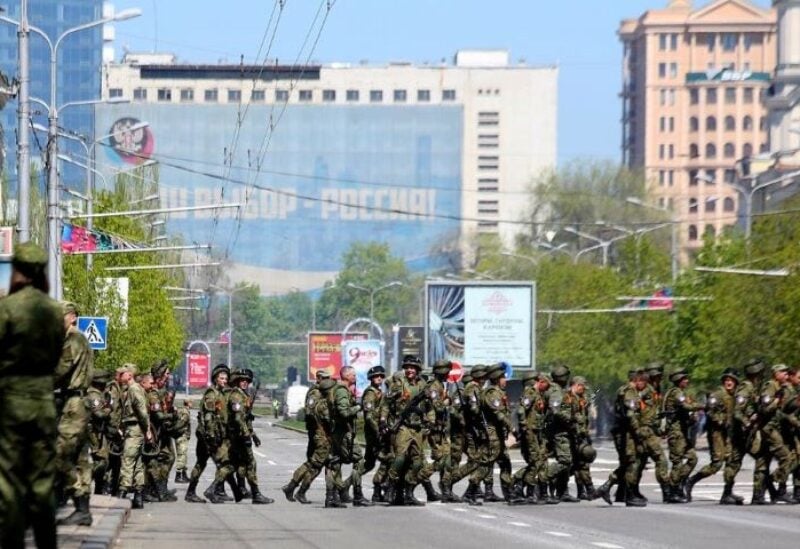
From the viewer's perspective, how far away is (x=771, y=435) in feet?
94.0

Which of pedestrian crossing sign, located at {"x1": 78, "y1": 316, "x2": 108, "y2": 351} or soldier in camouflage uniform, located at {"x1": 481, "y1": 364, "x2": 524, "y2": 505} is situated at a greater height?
pedestrian crossing sign, located at {"x1": 78, "y1": 316, "x2": 108, "y2": 351}

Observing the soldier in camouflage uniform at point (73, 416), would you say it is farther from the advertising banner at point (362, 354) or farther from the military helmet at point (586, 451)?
the advertising banner at point (362, 354)

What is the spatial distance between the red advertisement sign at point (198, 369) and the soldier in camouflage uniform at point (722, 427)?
9905 centimetres

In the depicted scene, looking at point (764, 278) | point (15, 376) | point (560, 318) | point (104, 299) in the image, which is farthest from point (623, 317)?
point (15, 376)

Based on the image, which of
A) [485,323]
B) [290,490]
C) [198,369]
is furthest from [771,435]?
[198,369]

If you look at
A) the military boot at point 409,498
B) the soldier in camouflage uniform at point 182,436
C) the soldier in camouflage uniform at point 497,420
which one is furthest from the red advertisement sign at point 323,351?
the military boot at point 409,498

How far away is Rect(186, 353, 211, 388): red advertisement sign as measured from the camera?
127 metres

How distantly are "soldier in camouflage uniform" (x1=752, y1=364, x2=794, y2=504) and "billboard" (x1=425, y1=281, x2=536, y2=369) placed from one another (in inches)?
1460

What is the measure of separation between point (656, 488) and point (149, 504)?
31.6 ft

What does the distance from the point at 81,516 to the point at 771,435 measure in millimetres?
11772

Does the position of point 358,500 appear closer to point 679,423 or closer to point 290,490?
point 290,490

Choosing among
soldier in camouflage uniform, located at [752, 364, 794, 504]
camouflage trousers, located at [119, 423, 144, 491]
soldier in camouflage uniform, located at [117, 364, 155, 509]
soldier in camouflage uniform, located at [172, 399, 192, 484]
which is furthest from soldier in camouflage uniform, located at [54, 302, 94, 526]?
soldier in camouflage uniform, located at [172, 399, 192, 484]

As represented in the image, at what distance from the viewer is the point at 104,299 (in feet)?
196

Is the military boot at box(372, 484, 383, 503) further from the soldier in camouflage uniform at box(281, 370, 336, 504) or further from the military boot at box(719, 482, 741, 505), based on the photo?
the military boot at box(719, 482, 741, 505)
